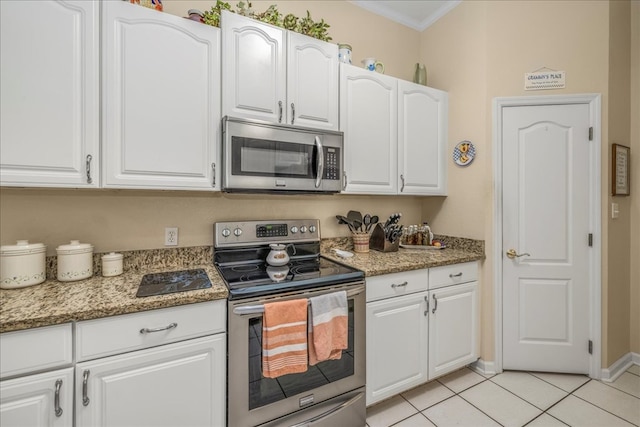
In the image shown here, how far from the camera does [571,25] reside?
2.05 m

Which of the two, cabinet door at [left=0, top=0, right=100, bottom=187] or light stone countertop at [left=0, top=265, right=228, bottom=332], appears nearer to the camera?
light stone countertop at [left=0, top=265, right=228, bottom=332]

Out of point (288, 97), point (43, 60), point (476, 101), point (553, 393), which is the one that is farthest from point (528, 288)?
point (43, 60)

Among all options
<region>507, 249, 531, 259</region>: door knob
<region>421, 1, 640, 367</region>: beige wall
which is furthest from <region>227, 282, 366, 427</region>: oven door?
<region>507, 249, 531, 259</region>: door knob

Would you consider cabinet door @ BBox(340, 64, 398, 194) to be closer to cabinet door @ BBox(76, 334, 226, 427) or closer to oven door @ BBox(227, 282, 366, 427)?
oven door @ BBox(227, 282, 366, 427)

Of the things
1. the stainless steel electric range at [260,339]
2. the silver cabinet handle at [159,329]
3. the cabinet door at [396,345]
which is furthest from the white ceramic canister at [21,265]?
the cabinet door at [396,345]

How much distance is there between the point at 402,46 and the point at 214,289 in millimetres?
2669

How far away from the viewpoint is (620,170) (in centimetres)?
211

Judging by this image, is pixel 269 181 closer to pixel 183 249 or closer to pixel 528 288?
pixel 183 249

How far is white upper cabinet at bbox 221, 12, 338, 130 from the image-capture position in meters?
1.59

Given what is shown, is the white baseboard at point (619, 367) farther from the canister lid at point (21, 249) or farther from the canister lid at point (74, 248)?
the canister lid at point (21, 249)

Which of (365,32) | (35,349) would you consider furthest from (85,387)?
(365,32)

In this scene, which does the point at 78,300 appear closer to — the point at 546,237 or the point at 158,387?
the point at 158,387

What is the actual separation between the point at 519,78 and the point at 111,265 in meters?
2.95

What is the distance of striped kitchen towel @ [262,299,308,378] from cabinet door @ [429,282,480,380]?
38.7 inches
